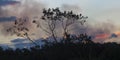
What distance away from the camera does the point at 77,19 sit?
60219 millimetres

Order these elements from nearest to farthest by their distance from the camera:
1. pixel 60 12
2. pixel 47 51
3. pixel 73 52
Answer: pixel 73 52 < pixel 47 51 < pixel 60 12

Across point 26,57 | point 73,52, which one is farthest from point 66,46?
point 26,57

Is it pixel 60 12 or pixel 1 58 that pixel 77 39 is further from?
pixel 1 58

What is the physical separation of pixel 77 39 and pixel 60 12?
5870mm

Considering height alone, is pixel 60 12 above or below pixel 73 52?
above

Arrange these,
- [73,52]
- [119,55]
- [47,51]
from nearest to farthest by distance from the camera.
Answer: [119,55]
[73,52]
[47,51]

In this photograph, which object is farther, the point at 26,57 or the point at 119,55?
the point at 26,57

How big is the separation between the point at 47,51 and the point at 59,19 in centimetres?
1082

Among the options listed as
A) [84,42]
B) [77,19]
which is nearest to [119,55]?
[84,42]

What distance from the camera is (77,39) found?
55281 mm

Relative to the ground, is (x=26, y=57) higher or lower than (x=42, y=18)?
lower

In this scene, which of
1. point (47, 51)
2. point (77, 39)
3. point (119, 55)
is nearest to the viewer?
point (119, 55)

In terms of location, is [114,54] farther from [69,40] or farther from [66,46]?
[69,40]

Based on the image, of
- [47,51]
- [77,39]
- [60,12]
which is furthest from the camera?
[60,12]
